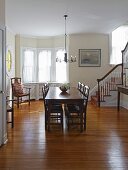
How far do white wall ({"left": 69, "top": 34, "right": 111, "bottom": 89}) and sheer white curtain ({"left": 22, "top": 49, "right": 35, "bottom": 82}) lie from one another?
1780 millimetres

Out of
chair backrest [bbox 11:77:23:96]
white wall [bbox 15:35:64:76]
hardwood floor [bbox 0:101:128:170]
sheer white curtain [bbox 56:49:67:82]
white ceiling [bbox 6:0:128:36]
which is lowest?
hardwood floor [bbox 0:101:128:170]

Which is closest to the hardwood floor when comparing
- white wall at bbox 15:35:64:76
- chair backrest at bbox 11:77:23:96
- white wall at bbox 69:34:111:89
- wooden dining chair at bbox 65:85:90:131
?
wooden dining chair at bbox 65:85:90:131

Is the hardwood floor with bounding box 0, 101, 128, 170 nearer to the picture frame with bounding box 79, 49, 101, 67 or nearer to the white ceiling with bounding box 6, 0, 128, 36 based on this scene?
the white ceiling with bounding box 6, 0, 128, 36

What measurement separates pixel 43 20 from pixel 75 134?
166 inches

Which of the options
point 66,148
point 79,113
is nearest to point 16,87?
Result: point 79,113

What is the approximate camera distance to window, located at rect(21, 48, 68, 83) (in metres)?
11.2

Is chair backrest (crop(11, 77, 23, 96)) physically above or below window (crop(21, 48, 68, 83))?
below

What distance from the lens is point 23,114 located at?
7.59m

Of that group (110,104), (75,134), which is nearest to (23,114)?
(75,134)

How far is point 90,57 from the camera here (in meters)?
10.7

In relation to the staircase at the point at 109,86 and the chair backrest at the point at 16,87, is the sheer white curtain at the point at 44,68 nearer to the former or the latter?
the chair backrest at the point at 16,87

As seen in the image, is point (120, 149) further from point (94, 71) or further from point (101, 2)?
point (94, 71)

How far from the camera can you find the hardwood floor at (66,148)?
3.48m

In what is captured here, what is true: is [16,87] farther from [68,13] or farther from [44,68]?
[68,13]
